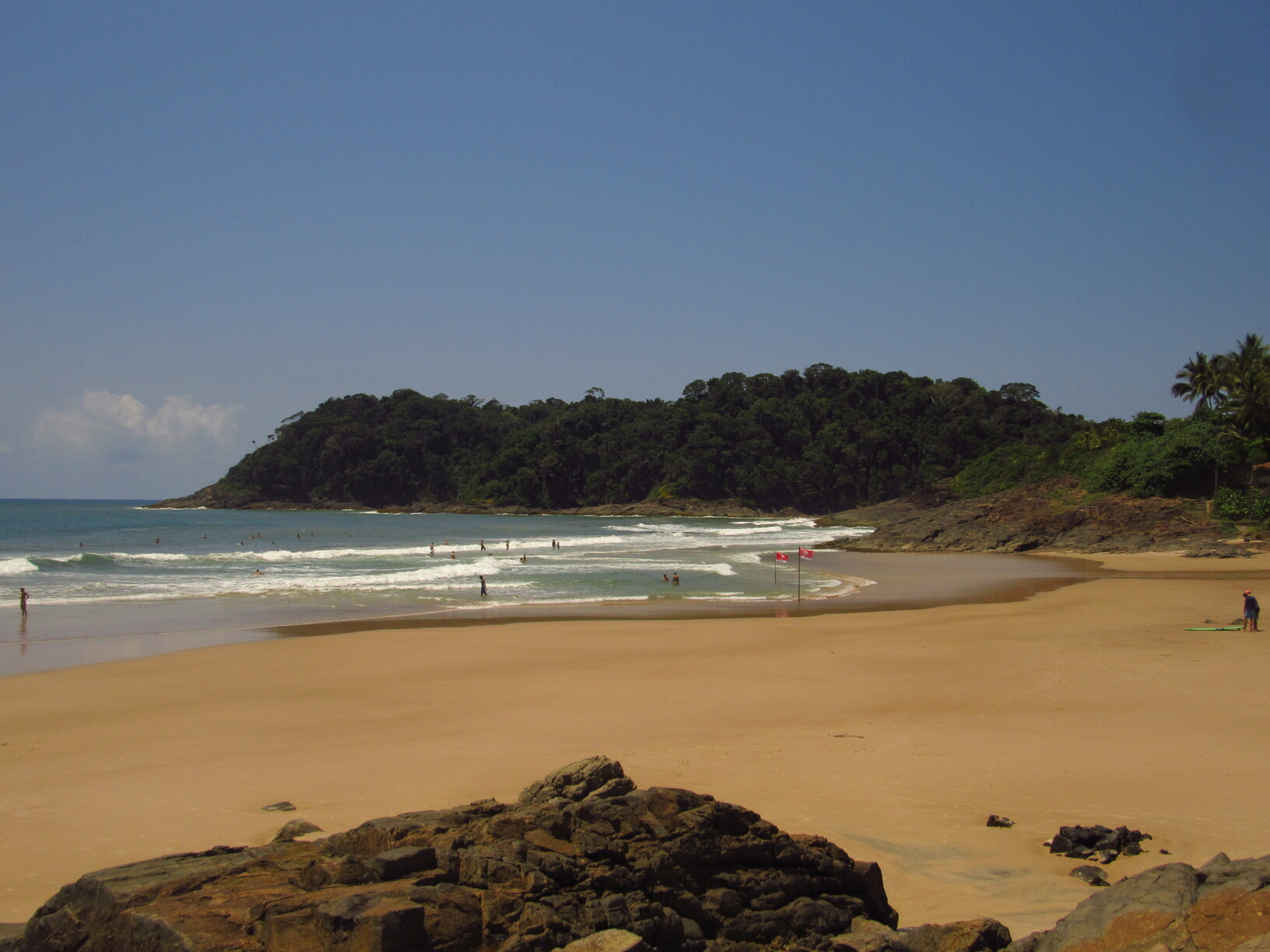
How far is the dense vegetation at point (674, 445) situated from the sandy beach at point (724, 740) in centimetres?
8497

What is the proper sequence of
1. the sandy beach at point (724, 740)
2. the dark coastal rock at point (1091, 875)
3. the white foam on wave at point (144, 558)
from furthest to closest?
the white foam on wave at point (144, 558) < the sandy beach at point (724, 740) < the dark coastal rock at point (1091, 875)

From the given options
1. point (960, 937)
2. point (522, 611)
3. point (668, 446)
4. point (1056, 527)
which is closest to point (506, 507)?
point (668, 446)

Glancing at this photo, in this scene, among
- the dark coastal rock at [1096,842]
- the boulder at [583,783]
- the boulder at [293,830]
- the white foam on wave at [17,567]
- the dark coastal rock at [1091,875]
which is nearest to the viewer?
the boulder at [583,783]

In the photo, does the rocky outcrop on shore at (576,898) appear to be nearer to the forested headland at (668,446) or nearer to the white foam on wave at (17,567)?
the white foam on wave at (17,567)

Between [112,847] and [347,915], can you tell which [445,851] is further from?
[112,847]

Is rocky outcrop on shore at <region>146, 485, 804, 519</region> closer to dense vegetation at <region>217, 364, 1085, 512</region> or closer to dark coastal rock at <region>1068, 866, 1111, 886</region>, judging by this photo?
dense vegetation at <region>217, 364, 1085, 512</region>

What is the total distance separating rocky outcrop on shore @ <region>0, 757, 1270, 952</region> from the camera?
380 cm

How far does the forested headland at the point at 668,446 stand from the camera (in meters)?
110

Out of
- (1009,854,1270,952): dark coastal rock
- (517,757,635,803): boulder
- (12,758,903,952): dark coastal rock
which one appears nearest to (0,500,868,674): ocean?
(517,757,635,803): boulder

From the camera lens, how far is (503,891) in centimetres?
411

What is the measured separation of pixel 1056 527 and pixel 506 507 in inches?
3288

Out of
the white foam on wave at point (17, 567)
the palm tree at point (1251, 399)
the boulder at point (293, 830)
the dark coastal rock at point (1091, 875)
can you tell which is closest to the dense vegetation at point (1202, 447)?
the palm tree at point (1251, 399)

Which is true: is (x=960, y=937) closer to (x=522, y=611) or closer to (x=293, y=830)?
(x=293, y=830)

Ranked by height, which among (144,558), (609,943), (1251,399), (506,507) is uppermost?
(1251,399)
